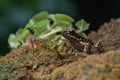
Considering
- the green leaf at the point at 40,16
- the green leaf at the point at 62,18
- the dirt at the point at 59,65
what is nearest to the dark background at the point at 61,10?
the green leaf at the point at 40,16

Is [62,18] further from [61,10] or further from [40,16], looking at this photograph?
[61,10]

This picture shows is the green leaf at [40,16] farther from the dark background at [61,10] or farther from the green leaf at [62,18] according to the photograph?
the dark background at [61,10]

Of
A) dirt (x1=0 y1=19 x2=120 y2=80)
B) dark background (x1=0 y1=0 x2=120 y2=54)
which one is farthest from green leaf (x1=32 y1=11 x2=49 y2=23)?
dark background (x1=0 y1=0 x2=120 y2=54)

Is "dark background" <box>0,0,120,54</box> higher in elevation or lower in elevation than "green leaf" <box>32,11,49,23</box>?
higher

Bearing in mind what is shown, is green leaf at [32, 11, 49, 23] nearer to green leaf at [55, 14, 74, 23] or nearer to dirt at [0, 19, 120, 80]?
green leaf at [55, 14, 74, 23]

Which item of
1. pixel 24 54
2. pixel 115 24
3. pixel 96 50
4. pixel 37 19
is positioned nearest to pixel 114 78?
pixel 96 50
